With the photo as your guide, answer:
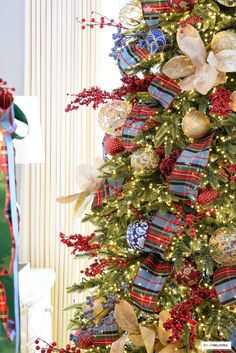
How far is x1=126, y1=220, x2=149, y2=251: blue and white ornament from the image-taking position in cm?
171

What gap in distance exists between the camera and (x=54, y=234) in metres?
3.44

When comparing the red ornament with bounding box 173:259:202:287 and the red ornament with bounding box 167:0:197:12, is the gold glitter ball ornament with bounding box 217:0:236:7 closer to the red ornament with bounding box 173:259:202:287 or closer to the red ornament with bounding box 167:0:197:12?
the red ornament with bounding box 167:0:197:12

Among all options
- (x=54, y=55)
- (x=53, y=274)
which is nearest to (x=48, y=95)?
(x=54, y=55)

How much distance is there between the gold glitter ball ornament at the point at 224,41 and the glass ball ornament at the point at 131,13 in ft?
1.26

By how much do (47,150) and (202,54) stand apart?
195 centimetres

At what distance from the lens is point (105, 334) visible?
187 centimetres

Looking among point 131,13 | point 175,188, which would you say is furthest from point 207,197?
point 131,13

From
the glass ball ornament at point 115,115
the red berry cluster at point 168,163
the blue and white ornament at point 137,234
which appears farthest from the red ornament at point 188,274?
the glass ball ornament at point 115,115

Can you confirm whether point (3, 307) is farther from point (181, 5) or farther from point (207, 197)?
point (181, 5)

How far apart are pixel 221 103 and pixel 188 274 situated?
52 cm

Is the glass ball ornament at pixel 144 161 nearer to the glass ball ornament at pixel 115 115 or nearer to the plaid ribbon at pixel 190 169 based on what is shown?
the plaid ribbon at pixel 190 169

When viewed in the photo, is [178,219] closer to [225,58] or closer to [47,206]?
[225,58]

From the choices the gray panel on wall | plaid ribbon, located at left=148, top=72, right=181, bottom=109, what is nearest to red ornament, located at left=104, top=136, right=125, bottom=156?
plaid ribbon, located at left=148, top=72, right=181, bottom=109

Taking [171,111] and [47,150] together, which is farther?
[47,150]
